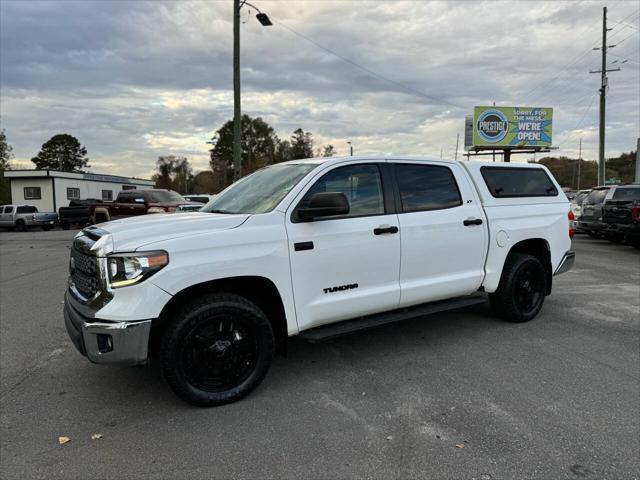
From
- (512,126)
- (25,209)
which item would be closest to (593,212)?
(512,126)

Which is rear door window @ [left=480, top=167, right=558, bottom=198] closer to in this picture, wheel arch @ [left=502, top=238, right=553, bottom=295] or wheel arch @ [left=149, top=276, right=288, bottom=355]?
wheel arch @ [left=502, top=238, right=553, bottom=295]

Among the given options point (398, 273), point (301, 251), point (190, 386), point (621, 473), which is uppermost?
point (301, 251)

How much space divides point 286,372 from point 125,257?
1762 mm

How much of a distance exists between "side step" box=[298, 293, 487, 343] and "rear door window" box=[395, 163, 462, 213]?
38.6 inches

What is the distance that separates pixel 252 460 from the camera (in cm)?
279

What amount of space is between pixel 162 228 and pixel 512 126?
136 feet

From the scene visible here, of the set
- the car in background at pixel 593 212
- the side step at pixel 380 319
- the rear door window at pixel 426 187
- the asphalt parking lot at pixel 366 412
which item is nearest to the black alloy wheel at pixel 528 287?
the asphalt parking lot at pixel 366 412

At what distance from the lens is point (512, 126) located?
130 feet

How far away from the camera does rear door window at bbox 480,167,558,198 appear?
5.27 meters

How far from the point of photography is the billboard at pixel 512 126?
39.2 m

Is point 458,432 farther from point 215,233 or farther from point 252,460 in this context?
point 215,233

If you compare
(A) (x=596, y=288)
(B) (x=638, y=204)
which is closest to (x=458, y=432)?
(A) (x=596, y=288)

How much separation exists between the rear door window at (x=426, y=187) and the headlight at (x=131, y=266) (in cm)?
229

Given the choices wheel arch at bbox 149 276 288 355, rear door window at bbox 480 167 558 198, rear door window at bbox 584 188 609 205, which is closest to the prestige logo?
rear door window at bbox 584 188 609 205
